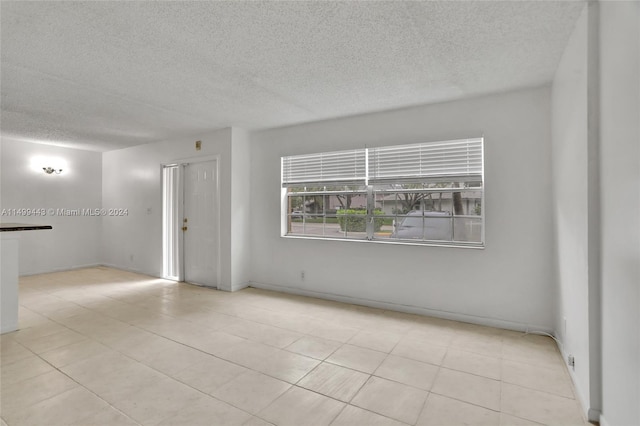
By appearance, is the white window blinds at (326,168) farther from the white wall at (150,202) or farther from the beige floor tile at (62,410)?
the beige floor tile at (62,410)

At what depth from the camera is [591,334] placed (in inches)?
78.1

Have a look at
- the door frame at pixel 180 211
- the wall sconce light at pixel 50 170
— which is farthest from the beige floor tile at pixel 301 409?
the wall sconce light at pixel 50 170

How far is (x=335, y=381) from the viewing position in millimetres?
2447

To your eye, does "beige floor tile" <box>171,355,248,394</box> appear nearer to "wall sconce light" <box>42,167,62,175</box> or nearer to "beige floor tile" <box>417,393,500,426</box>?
"beige floor tile" <box>417,393,500,426</box>

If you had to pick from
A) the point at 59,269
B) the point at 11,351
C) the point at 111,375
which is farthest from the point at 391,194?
the point at 59,269

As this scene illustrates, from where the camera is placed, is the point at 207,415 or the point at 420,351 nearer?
the point at 207,415

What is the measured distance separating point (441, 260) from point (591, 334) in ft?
5.90

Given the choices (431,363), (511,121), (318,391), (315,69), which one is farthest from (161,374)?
(511,121)

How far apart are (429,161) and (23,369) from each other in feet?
14.2

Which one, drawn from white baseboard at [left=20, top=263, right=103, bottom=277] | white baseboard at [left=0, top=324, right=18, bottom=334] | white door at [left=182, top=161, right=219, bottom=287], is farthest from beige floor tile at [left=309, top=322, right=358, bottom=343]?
white baseboard at [left=20, top=263, right=103, bottom=277]

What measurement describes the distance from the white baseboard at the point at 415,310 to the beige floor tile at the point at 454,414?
5.28 ft

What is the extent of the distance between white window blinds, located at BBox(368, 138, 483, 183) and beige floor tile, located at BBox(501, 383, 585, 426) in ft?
7.05

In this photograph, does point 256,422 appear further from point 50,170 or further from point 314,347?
point 50,170

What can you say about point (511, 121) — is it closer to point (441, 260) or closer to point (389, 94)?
point (389, 94)
